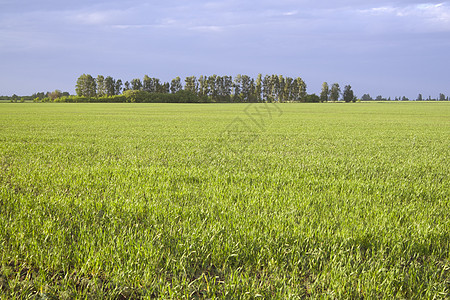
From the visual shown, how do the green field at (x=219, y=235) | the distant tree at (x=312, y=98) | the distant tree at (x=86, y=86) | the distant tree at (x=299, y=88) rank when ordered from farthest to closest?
the distant tree at (x=299, y=88), the distant tree at (x=312, y=98), the distant tree at (x=86, y=86), the green field at (x=219, y=235)

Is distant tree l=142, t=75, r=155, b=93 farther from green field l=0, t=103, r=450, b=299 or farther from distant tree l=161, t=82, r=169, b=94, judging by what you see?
green field l=0, t=103, r=450, b=299

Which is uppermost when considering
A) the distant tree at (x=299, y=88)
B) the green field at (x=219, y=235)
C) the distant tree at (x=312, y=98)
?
the distant tree at (x=299, y=88)

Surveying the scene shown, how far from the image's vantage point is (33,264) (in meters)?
3.38

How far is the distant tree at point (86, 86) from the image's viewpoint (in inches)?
5153

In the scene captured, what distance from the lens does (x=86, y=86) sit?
431ft

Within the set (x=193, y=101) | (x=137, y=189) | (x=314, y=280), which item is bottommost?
(x=314, y=280)

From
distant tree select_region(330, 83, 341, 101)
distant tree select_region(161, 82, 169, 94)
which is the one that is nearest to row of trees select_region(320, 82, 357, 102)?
distant tree select_region(330, 83, 341, 101)

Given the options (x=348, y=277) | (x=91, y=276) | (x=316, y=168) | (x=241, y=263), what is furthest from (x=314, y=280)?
(x=316, y=168)

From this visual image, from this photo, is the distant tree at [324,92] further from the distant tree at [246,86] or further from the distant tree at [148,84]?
the distant tree at [148,84]

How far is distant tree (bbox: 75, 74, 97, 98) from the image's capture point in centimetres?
13088

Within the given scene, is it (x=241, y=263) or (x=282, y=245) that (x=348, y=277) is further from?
(x=241, y=263)

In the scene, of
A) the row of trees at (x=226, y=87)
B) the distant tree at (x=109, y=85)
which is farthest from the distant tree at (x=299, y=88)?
the distant tree at (x=109, y=85)

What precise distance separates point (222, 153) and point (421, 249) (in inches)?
300

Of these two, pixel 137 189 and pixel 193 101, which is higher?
pixel 193 101
